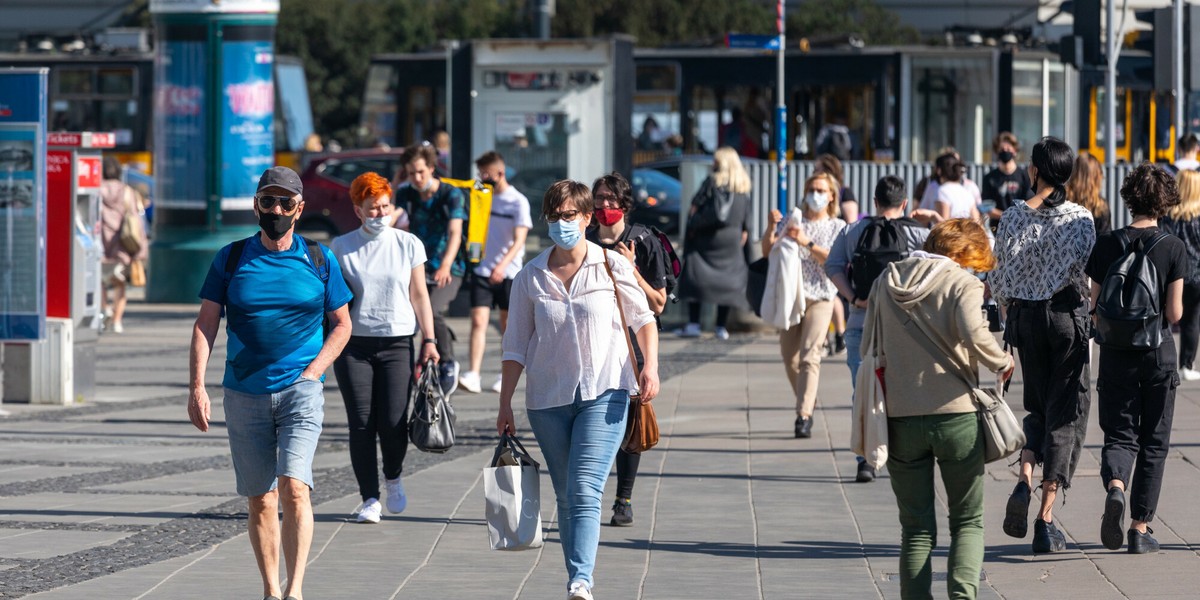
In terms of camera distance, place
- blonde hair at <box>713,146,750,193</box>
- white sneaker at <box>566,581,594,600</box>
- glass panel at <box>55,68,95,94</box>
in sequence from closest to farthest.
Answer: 1. white sneaker at <box>566,581,594,600</box>
2. blonde hair at <box>713,146,750,193</box>
3. glass panel at <box>55,68,95,94</box>

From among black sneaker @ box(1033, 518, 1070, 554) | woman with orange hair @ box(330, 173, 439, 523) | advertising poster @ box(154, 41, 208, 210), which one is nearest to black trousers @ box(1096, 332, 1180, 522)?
black sneaker @ box(1033, 518, 1070, 554)

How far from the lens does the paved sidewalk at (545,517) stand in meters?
6.59

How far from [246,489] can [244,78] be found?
14836 mm

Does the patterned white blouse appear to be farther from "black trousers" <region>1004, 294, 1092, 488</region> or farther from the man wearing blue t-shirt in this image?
the man wearing blue t-shirt

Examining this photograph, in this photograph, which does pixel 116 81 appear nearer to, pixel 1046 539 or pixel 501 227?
pixel 501 227

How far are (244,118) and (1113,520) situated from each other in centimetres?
1504

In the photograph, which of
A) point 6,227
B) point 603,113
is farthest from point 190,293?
point 6,227

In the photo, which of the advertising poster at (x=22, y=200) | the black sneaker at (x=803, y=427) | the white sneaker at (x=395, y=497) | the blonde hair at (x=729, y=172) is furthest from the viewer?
the blonde hair at (x=729, y=172)

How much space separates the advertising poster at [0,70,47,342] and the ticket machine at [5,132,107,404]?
319 mm

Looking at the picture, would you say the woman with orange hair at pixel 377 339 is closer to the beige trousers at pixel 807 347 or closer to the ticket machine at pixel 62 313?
the beige trousers at pixel 807 347

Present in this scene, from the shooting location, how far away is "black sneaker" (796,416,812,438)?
413 inches

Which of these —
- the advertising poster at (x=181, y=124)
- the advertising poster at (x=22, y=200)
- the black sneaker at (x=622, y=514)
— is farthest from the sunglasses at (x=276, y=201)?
the advertising poster at (x=181, y=124)

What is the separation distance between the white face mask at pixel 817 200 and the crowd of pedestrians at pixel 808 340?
18mm

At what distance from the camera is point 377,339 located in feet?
25.8
